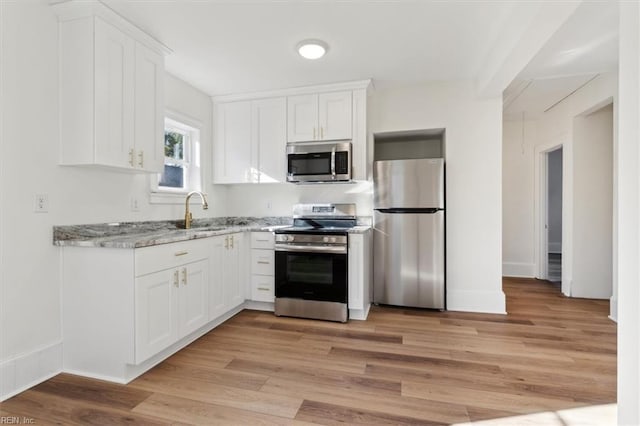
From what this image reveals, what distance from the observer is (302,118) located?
351cm

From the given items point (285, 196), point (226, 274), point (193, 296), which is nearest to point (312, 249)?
point (226, 274)

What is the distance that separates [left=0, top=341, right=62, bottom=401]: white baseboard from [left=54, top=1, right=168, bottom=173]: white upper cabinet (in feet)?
4.05

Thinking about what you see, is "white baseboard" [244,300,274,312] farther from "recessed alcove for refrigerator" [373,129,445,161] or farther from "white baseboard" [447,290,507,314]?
"recessed alcove for refrigerator" [373,129,445,161]

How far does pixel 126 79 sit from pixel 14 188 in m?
1.02

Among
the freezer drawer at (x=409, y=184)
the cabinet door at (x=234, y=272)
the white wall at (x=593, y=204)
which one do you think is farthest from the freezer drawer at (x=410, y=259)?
the white wall at (x=593, y=204)

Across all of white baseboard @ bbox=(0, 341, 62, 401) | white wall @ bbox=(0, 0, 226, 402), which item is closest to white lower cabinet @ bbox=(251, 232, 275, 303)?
white wall @ bbox=(0, 0, 226, 402)

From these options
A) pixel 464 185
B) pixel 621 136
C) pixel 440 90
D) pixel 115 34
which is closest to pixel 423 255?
pixel 464 185

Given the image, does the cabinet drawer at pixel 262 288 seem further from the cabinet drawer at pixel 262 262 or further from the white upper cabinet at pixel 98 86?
the white upper cabinet at pixel 98 86

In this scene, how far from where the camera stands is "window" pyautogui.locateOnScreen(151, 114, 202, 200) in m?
3.25

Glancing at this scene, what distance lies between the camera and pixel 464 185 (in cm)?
338

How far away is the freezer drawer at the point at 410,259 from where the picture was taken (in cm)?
327

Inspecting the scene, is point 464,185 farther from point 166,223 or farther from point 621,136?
point 166,223

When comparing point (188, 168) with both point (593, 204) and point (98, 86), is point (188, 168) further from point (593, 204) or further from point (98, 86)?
point (593, 204)

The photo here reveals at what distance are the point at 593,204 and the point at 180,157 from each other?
194 inches
